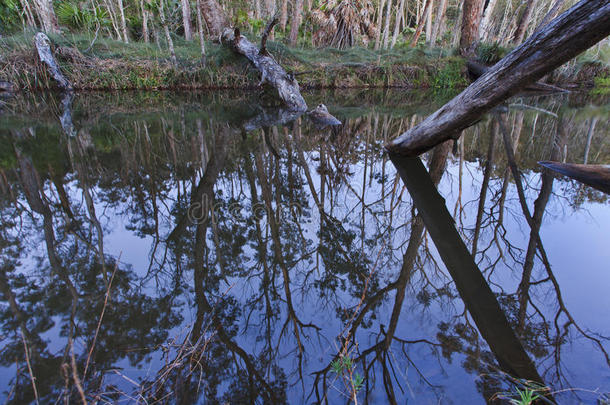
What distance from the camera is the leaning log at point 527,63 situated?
2.21 m

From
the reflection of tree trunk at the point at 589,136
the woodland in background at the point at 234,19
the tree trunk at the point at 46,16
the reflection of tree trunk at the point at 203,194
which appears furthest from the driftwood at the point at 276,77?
the tree trunk at the point at 46,16

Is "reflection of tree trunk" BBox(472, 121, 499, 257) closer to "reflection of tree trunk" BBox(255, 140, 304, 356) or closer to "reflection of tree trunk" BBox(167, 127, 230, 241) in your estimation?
"reflection of tree trunk" BBox(255, 140, 304, 356)

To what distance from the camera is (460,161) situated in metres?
4.30

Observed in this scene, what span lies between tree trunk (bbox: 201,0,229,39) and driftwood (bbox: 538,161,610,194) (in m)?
13.3

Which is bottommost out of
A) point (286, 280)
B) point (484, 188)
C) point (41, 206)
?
point (286, 280)

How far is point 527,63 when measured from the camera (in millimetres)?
2580

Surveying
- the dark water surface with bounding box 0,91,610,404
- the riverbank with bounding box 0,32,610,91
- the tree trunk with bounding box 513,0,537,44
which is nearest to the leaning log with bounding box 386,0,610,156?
the dark water surface with bounding box 0,91,610,404

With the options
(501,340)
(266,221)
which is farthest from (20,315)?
(501,340)

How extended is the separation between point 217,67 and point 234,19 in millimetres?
6094

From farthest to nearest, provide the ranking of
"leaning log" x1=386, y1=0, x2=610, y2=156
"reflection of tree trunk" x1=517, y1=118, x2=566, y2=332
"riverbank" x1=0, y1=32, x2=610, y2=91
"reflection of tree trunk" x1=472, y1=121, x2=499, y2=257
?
"riverbank" x1=0, y1=32, x2=610, y2=91 → "reflection of tree trunk" x1=472, y1=121, x2=499, y2=257 → "leaning log" x1=386, y1=0, x2=610, y2=156 → "reflection of tree trunk" x1=517, y1=118, x2=566, y2=332

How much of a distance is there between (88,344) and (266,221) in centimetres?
149

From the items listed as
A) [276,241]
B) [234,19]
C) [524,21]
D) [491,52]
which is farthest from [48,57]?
[524,21]

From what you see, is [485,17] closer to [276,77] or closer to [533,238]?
[276,77]

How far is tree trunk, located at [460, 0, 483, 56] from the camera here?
11133 mm
